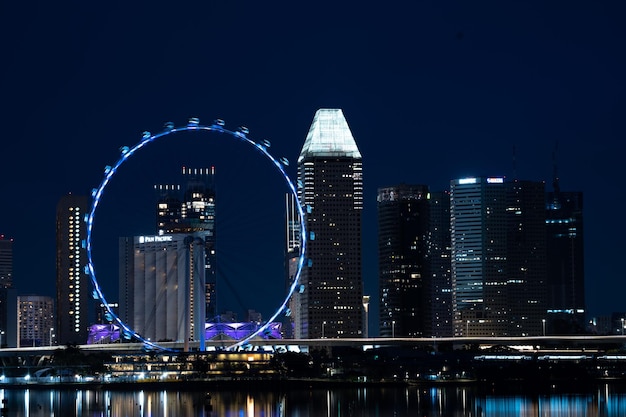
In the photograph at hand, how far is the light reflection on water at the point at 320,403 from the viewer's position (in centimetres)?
10881

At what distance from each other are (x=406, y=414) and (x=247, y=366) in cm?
5182

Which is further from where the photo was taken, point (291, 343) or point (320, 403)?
point (291, 343)

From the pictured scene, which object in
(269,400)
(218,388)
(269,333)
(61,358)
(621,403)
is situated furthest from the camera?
(269,333)

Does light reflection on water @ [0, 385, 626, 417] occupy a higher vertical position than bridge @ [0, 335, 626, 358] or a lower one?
lower

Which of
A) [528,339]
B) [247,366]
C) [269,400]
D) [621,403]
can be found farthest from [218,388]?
[528,339]

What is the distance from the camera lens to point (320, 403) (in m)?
119

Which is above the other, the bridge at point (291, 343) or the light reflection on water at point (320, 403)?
the bridge at point (291, 343)

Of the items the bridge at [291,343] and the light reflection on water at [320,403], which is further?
the bridge at [291,343]

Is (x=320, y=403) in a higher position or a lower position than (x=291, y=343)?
lower

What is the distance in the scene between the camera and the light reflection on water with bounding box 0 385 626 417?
10881 centimetres

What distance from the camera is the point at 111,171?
126500 millimetres

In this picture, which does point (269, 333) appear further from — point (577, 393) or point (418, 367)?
point (577, 393)

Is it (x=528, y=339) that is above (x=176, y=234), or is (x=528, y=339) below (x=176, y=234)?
below

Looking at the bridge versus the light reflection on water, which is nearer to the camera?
the light reflection on water
